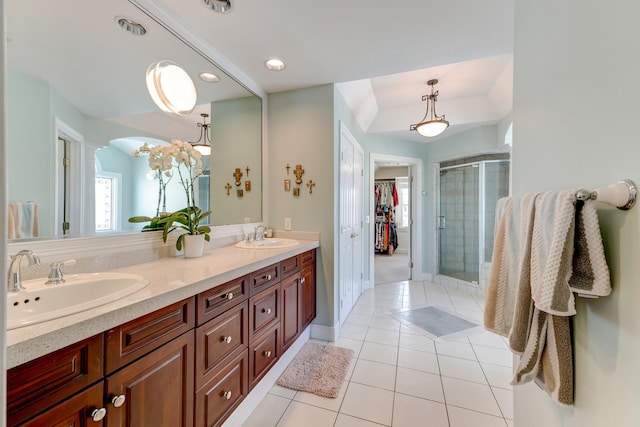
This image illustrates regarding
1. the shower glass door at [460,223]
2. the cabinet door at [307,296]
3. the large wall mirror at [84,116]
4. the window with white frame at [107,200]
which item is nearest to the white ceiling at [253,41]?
the large wall mirror at [84,116]

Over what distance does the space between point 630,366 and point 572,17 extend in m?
0.89

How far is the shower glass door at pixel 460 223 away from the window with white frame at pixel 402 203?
9.31ft

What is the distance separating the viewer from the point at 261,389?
168 centimetres

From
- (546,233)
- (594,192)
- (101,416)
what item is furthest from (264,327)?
(594,192)

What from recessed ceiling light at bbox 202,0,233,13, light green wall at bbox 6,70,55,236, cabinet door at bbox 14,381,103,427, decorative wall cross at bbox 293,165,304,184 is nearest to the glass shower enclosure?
decorative wall cross at bbox 293,165,304,184

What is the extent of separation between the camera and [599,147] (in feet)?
2.06

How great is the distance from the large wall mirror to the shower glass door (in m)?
3.75

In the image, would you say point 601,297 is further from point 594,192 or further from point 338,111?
point 338,111

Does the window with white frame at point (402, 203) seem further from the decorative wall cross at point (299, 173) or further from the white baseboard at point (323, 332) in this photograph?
the white baseboard at point (323, 332)

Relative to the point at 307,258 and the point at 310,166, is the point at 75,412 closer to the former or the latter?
the point at 307,258

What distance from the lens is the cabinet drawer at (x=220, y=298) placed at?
1142mm

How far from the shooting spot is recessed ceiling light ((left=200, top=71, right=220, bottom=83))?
1.96 m

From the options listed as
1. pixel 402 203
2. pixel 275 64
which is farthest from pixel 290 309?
pixel 402 203

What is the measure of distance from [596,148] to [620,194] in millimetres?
170
